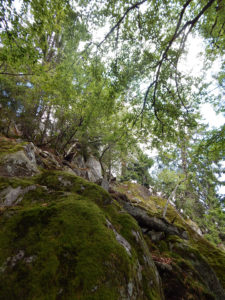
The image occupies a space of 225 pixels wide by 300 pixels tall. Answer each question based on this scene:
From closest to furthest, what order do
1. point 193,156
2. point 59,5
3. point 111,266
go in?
point 111,266 → point 59,5 → point 193,156

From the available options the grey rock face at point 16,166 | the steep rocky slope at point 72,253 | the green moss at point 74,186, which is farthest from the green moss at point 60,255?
the grey rock face at point 16,166

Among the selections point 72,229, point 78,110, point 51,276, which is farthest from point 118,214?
point 78,110

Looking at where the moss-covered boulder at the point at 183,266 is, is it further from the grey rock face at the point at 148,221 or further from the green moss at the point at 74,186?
the green moss at the point at 74,186

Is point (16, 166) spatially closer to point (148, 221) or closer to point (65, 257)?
point (65, 257)

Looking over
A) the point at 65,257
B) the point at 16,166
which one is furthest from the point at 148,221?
the point at 16,166

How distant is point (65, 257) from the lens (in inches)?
94.5

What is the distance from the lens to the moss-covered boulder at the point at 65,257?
1.98 metres

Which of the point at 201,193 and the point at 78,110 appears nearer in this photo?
the point at 78,110

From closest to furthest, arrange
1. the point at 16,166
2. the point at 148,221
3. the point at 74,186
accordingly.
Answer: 1. the point at 74,186
2. the point at 16,166
3. the point at 148,221

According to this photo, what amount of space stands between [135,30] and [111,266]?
10.0 meters

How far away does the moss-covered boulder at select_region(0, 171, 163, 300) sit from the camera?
6.51ft

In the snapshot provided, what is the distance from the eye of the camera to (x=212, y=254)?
7.87 meters

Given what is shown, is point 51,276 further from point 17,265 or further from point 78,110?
point 78,110

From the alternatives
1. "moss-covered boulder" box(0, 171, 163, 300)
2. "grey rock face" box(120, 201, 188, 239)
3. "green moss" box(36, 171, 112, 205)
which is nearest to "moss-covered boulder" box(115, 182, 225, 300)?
"grey rock face" box(120, 201, 188, 239)
